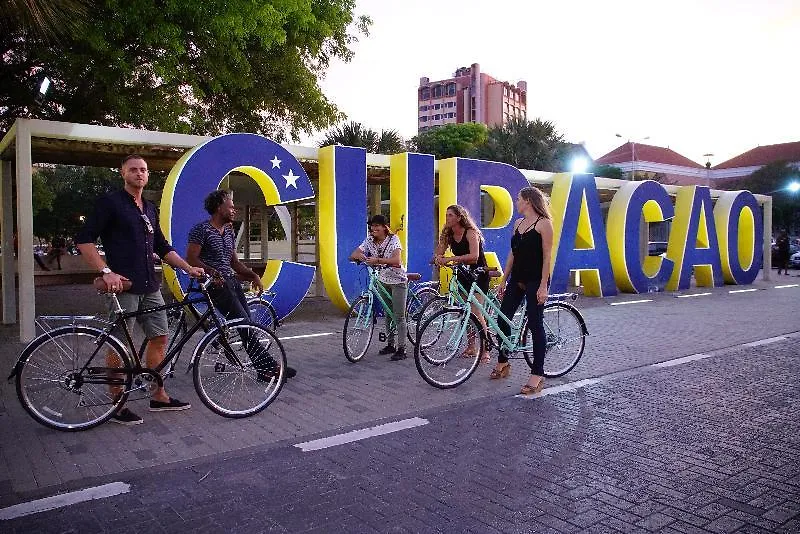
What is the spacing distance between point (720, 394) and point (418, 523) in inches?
159

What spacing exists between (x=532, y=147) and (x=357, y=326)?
3254 centimetres

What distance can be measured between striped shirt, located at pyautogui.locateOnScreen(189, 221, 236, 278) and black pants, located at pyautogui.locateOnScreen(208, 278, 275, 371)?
0.15 metres

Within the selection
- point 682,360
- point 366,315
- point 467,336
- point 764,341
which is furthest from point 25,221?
point 764,341

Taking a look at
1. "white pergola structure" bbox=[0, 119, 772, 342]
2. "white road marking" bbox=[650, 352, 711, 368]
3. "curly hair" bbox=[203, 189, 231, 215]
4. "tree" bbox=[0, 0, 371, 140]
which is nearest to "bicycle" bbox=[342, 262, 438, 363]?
"curly hair" bbox=[203, 189, 231, 215]

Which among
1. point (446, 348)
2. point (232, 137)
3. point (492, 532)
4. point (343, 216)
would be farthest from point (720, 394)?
point (232, 137)

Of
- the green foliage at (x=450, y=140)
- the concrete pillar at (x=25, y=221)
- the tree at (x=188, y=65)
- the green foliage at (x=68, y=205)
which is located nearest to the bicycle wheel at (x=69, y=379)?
the concrete pillar at (x=25, y=221)

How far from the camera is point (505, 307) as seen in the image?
6.46 metres

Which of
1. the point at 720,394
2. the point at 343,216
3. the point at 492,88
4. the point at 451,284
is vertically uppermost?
the point at 492,88

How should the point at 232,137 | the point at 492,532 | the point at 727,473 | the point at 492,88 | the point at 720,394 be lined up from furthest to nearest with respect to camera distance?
the point at 492,88 → the point at 232,137 → the point at 720,394 → the point at 727,473 → the point at 492,532

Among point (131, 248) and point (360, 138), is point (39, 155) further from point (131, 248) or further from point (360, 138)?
point (360, 138)

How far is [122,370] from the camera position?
498cm

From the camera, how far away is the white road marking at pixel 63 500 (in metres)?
3.55

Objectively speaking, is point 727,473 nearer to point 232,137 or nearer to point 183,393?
point 183,393

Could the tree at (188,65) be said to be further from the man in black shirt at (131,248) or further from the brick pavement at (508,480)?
the brick pavement at (508,480)
